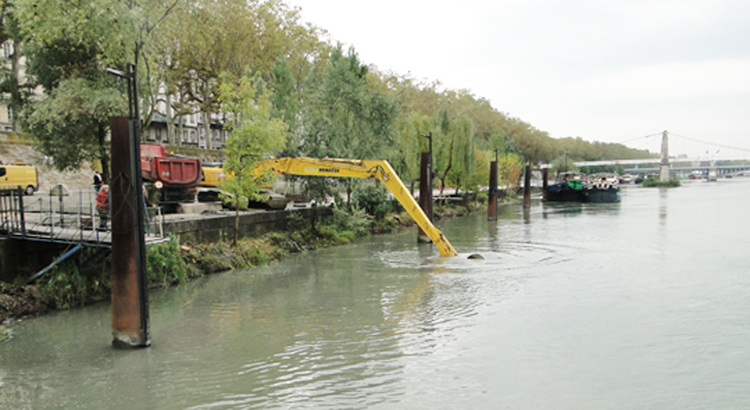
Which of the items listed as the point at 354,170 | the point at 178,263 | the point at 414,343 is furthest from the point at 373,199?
the point at 414,343

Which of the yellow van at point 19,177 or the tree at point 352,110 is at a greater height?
the tree at point 352,110

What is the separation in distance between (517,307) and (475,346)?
134 inches

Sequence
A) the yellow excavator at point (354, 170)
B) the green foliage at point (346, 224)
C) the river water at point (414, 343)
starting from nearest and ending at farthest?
the river water at point (414, 343) → the yellow excavator at point (354, 170) → the green foliage at point (346, 224)

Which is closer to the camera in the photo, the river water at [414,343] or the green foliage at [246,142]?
the river water at [414,343]

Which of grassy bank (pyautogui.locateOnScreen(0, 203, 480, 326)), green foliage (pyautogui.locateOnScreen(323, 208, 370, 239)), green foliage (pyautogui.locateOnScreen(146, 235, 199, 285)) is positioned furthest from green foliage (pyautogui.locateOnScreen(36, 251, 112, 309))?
green foliage (pyautogui.locateOnScreen(323, 208, 370, 239))

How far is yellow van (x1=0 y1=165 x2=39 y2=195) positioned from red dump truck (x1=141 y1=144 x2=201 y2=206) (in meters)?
9.40

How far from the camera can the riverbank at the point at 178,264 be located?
13.6m

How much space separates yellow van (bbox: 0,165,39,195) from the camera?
90.3 feet

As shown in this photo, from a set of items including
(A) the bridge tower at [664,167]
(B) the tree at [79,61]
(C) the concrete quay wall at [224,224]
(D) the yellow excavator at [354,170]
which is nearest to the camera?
(C) the concrete quay wall at [224,224]

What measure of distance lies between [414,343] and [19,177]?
24.7 m

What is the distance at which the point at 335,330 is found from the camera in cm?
1232

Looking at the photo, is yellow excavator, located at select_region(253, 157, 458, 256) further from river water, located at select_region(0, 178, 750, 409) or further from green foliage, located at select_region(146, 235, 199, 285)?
green foliage, located at select_region(146, 235, 199, 285)

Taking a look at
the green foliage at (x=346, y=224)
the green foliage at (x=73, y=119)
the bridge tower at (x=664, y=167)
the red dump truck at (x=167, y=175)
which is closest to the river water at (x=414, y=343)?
the red dump truck at (x=167, y=175)

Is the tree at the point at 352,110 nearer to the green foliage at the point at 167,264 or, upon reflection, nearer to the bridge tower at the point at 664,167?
the green foliage at the point at 167,264
